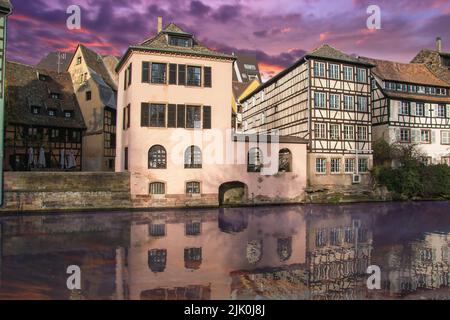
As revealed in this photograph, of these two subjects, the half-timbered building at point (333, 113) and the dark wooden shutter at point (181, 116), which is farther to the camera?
the half-timbered building at point (333, 113)

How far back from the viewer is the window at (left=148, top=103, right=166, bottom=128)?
75.8 ft

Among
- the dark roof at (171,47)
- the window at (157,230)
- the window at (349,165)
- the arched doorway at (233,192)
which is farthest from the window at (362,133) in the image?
the window at (157,230)

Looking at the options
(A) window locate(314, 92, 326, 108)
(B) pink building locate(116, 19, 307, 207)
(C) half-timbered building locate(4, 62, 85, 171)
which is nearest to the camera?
(B) pink building locate(116, 19, 307, 207)

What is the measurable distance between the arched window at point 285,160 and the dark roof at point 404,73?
46.1ft

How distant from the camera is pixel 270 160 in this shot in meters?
25.8

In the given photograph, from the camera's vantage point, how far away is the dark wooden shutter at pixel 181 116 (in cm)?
2356

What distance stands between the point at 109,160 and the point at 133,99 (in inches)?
468

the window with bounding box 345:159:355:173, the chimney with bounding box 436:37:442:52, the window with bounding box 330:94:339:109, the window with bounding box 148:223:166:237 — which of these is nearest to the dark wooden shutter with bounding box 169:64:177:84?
the window with bounding box 148:223:166:237

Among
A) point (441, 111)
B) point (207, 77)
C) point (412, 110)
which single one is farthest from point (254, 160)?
point (441, 111)

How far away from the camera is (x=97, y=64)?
37.8m

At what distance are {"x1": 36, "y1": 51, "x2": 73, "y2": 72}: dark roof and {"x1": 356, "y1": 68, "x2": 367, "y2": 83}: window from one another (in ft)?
137

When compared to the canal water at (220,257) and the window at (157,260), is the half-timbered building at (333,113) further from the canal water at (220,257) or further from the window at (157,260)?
the window at (157,260)

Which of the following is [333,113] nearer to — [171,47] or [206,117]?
[206,117]

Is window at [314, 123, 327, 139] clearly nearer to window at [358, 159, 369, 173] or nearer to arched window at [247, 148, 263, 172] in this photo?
window at [358, 159, 369, 173]
